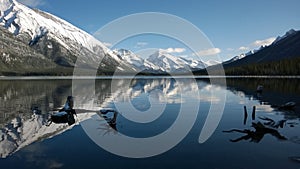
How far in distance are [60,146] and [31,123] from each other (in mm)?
13429

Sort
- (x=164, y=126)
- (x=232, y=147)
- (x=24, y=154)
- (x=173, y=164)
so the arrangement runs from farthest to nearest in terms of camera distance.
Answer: (x=164, y=126), (x=232, y=147), (x=24, y=154), (x=173, y=164)

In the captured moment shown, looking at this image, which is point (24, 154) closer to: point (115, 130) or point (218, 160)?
point (115, 130)

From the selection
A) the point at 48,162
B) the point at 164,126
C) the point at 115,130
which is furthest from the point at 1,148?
the point at 164,126

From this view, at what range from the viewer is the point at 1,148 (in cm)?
2611

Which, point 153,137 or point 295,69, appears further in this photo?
point 295,69

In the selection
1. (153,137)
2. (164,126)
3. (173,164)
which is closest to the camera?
(173,164)

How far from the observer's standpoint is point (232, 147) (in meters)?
25.7

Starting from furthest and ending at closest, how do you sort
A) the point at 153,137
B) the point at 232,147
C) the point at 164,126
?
the point at 164,126 < the point at 153,137 < the point at 232,147

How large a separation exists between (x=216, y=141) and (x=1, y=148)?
65.2 feet

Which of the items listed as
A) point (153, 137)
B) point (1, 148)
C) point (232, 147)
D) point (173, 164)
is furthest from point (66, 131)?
point (232, 147)

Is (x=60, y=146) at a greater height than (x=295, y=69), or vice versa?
(x=295, y=69)

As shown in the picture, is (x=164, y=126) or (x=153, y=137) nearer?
(x=153, y=137)

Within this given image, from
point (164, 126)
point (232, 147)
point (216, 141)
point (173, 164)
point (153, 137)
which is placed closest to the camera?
point (173, 164)

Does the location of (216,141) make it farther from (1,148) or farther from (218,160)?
(1,148)
